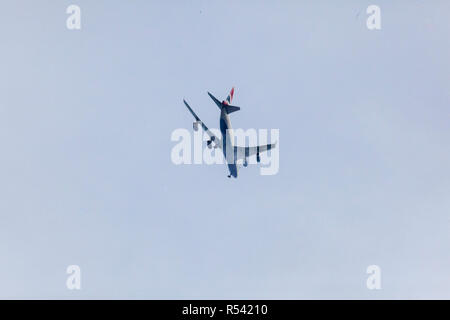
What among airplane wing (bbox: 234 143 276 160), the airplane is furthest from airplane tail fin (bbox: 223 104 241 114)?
airplane wing (bbox: 234 143 276 160)

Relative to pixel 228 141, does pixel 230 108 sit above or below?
above

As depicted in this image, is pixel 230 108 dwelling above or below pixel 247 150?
above

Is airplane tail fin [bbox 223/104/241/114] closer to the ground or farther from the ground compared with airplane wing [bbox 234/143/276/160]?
farther from the ground

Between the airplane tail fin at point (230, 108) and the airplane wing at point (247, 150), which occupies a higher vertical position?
the airplane tail fin at point (230, 108)

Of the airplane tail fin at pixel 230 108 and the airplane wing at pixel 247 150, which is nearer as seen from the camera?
the airplane tail fin at pixel 230 108

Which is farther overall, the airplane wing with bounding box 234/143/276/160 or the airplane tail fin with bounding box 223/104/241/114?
the airplane wing with bounding box 234/143/276/160

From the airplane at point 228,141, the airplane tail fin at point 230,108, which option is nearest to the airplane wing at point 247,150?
the airplane at point 228,141

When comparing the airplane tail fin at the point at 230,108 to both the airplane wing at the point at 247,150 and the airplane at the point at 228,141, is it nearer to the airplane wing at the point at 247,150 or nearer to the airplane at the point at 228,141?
the airplane at the point at 228,141

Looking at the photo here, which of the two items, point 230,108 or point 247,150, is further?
point 247,150

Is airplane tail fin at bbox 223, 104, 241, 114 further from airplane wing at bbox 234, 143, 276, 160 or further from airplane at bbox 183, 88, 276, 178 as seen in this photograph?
airplane wing at bbox 234, 143, 276, 160
